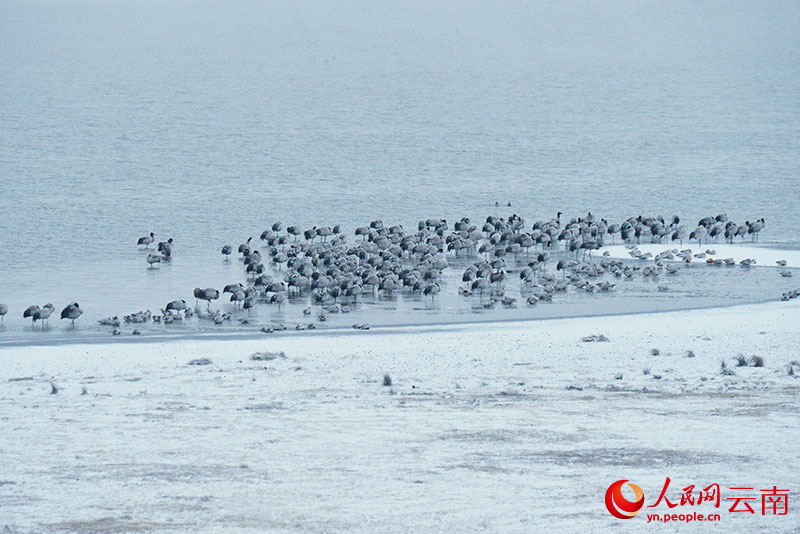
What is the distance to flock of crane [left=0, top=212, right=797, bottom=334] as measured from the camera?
100 feet

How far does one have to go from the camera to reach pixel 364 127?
9206 cm

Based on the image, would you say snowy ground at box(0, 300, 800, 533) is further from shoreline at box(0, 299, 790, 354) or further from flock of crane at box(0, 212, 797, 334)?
flock of crane at box(0, 212, 797, 334)

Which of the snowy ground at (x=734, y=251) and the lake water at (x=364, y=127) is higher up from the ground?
→ the lake water at (x=364, y=127)

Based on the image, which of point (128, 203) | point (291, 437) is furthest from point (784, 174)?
point (291, 437)

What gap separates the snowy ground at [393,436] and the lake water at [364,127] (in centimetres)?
A: 938

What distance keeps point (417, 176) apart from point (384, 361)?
51.6 m

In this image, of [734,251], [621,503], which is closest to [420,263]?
[734,251]

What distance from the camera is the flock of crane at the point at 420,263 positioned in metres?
30.6

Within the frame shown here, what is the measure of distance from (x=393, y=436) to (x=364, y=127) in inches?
3120

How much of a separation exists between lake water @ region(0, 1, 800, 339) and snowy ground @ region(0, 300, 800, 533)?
9381 millimetres

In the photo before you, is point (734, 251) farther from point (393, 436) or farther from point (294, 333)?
point (393, 436)

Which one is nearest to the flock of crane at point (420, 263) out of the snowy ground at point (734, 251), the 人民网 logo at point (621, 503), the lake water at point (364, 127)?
the snowy ground at point (734, 251)

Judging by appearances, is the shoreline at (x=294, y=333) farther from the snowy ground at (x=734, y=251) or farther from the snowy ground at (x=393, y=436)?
the snowy ground at (x=734, y=251)

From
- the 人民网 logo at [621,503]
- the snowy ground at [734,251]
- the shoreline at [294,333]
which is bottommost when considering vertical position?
the 人民网 logo at [621,503]
